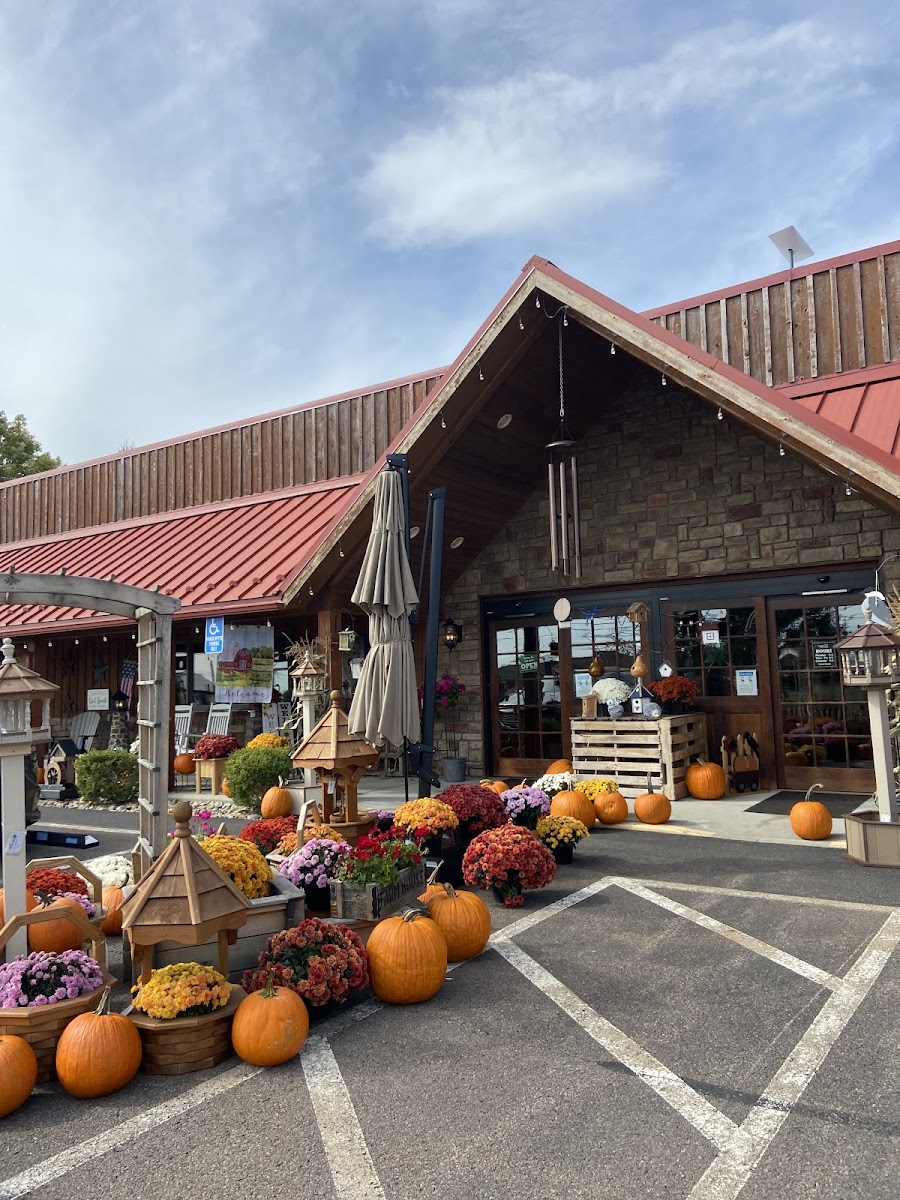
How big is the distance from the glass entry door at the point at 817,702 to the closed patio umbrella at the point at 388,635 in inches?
199

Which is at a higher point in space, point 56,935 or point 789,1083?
point 56,935

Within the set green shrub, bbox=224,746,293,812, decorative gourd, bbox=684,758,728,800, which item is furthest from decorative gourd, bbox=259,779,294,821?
decorative gourd, bbox=684,758,728,800

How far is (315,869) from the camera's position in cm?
487

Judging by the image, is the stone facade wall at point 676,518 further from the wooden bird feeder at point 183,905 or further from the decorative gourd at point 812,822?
the wooden bird feeder at point 183,905

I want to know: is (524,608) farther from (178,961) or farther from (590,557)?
(178,961)

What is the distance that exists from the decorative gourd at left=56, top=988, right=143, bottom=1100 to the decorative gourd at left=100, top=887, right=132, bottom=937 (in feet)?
5.79

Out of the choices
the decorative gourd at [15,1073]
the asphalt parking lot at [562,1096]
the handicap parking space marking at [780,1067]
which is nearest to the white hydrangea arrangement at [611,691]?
the handicap parking space marking at [780,1067]

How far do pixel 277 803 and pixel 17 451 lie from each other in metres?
28.9

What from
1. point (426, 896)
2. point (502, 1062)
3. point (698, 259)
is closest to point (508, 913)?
point (426, 896)

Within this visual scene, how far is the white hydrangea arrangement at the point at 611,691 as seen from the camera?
9.99 m

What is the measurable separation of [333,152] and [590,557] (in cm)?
567

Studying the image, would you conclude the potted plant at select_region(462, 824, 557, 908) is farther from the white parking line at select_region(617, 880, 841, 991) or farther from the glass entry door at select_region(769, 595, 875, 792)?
the glass entry door at select_region(769, 595, 875, 792)

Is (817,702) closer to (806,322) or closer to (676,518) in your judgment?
(676,518)

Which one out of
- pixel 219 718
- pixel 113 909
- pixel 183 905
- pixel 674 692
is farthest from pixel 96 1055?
pixel 219 718
